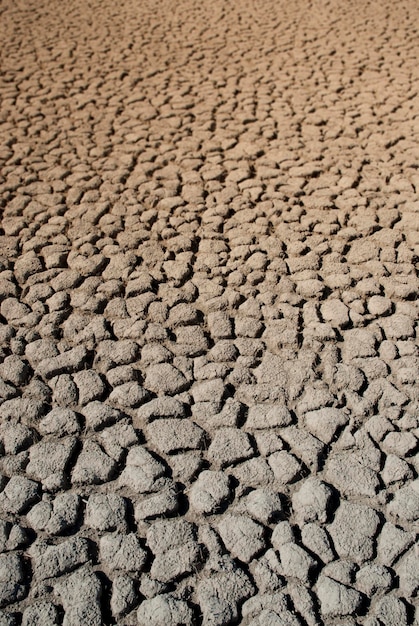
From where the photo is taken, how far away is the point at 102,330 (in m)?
2.83

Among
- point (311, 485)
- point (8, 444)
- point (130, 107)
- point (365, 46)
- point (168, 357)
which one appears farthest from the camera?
point (365, 46)

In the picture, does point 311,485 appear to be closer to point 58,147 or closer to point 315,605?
point 315,605

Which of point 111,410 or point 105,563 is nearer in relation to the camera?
point 105,563

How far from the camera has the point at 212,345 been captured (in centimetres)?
274

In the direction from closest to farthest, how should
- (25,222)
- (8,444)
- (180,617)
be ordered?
(180,617), (8,444), (25,222)

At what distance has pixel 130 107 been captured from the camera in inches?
183

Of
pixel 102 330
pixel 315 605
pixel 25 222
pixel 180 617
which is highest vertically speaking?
pixel 25 222

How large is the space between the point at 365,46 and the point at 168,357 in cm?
384

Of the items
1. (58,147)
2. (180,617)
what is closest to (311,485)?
(180,617)

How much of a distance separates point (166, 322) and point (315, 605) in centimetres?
139

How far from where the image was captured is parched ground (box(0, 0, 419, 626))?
1.93m

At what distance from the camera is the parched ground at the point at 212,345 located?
76.2 inches

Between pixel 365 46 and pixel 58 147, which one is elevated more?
pixel 58 147

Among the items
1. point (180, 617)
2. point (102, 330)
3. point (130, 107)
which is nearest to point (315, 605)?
point (180, 617)
